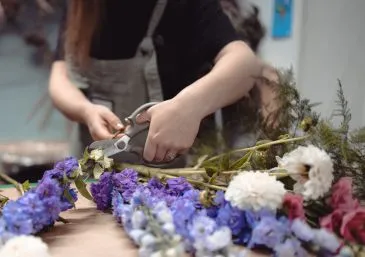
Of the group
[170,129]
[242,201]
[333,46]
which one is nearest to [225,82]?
[170,129]

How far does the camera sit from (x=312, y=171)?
0.40 meters

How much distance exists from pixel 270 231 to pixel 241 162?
15 centimetres

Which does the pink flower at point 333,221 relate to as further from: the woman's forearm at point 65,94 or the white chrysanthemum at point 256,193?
the woman's forearm at point 65,94

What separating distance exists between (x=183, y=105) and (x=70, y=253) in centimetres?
31

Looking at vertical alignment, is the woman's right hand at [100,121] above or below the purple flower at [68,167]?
above

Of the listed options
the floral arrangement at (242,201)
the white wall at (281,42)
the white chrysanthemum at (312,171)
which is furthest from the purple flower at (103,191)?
the white wall at (281,42)

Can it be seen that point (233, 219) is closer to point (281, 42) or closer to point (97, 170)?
point (97, 170)

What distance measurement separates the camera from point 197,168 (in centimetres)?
58

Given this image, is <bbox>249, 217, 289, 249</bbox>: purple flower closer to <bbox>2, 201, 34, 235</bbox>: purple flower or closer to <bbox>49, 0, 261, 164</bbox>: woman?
<bbox>2, 201, 34, 235</bbox>: purple flower

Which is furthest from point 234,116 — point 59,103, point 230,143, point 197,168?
point 59,103

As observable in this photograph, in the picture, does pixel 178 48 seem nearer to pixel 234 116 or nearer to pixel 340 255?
pixel 234 116

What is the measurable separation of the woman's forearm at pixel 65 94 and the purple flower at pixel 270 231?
1.33 feet

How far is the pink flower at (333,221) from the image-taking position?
40 cm

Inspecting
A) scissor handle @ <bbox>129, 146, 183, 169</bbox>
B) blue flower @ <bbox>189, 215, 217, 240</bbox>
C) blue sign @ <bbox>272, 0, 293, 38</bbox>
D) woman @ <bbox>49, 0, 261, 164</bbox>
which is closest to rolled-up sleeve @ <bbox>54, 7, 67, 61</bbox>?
woman @ <bbox>49, 0, 261, 164</bbox>
